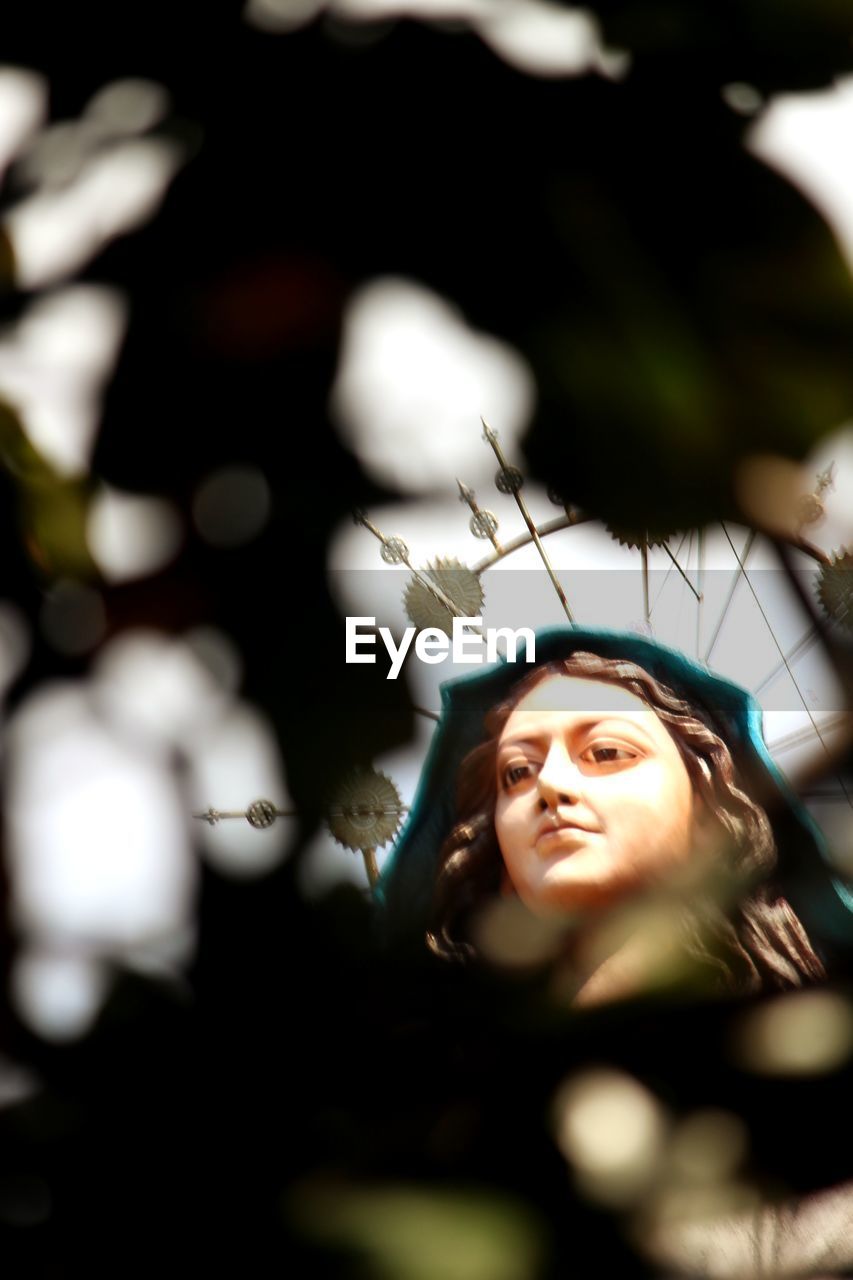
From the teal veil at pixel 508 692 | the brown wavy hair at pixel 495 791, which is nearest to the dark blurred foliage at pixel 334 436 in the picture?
the teal veil at pixel 508 692

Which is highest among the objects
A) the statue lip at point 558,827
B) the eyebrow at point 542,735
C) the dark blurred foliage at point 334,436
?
the dark blurred foliage at point 334,436

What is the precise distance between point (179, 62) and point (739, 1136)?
35 centimetres

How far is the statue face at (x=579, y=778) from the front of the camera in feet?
4.35

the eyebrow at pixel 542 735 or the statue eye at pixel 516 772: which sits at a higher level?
the eyebrow at pixel 542 735

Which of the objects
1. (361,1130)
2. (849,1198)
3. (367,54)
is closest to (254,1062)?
(361,1130)

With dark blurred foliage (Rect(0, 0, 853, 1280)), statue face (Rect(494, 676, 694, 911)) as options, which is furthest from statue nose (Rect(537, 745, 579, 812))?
dark blurred foliage (Rect(0, 0, 853, 1280))

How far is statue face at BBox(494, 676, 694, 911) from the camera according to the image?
1325mm

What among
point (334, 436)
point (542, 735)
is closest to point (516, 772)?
point (542, 735)

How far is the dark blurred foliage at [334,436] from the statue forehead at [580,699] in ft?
3.07

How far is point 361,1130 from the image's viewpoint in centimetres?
36

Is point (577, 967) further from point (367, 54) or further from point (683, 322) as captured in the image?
point (367, 54)

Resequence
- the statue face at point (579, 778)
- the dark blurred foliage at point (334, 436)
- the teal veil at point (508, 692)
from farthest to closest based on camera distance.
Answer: the statue face at point (579, 778) → the teal veil at point (508, 692) → the dark blurred foliage at point (334, 436)

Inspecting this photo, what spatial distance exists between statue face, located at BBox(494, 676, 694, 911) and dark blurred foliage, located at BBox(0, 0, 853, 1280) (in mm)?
886

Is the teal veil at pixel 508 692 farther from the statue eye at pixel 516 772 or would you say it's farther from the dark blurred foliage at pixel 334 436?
the dark blurred foliage at pixel 334 436
